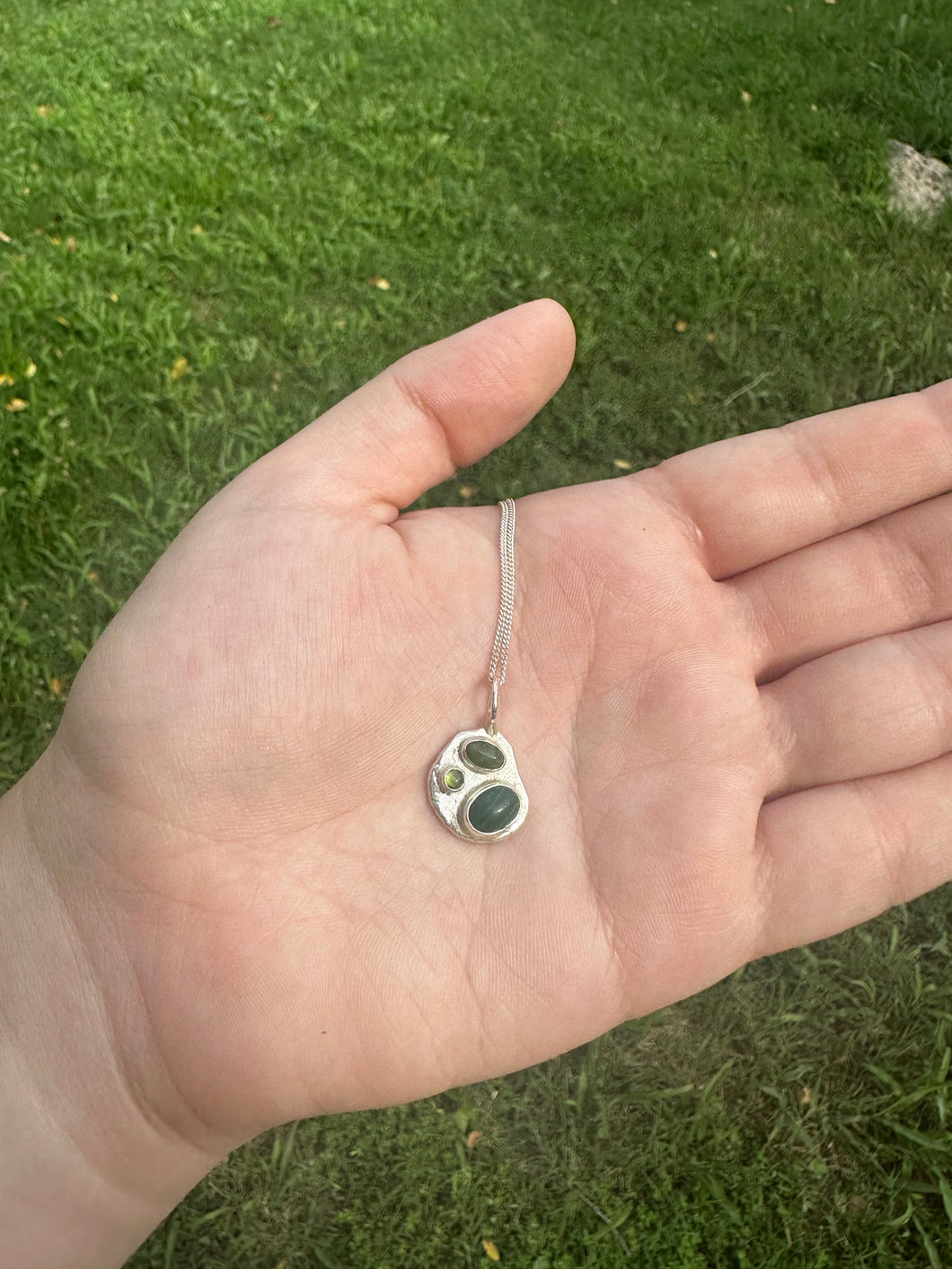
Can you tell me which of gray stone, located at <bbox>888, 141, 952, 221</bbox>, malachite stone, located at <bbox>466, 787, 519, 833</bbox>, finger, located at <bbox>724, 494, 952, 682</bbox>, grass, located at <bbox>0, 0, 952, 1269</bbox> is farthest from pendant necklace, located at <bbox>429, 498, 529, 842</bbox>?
gray stone, located at <bbox>888, 141, 952, 221</bbox>

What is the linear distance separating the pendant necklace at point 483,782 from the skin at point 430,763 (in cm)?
5

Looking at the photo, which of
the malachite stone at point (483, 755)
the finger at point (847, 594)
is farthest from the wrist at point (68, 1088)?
the finger at point (847, 594)

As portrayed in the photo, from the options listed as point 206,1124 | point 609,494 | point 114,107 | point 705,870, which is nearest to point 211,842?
point 206,1124

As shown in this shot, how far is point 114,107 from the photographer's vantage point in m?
5.28

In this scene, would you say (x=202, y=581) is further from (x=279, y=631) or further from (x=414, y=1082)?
(x=414, y=1082)

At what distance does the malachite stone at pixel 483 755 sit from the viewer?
2.73 m

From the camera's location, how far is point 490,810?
265 cm

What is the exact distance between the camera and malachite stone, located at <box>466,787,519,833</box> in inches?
104

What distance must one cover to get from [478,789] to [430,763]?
0.57 feet

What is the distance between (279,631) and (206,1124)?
1221mm

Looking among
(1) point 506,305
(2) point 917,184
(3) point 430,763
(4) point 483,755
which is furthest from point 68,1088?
(2) point 917,184

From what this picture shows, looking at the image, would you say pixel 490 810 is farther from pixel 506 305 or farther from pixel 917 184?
pixel 917 184

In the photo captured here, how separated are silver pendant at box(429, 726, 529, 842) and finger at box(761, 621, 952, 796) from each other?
0.76m

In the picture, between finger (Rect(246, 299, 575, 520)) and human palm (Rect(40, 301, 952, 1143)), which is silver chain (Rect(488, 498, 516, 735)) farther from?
finger (Rect(246, 299, 575, 520))
